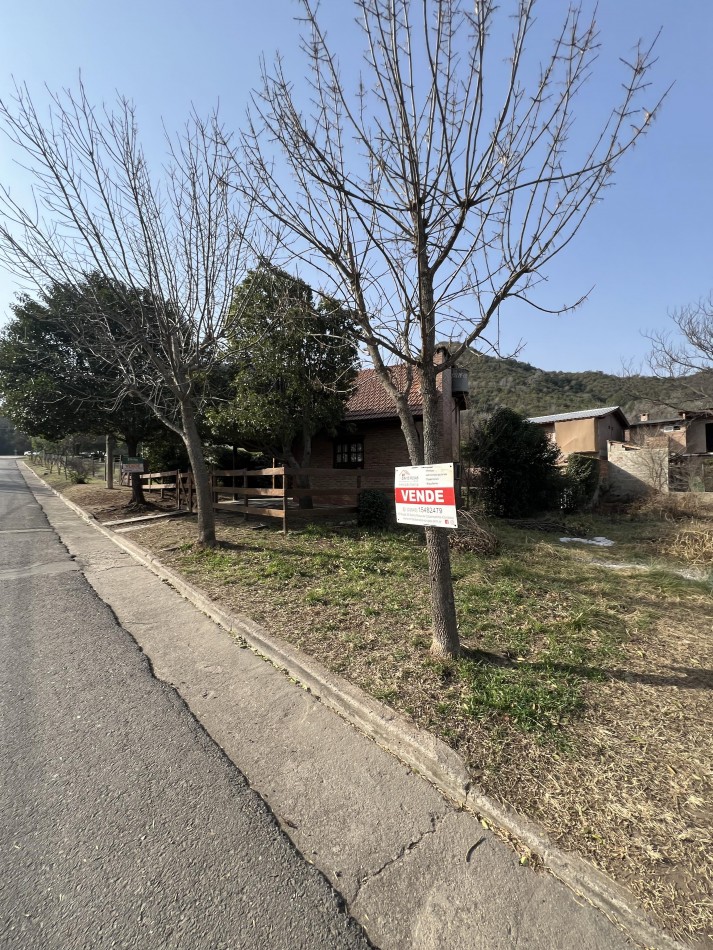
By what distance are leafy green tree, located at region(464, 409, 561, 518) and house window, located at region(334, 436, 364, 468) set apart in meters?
4.11

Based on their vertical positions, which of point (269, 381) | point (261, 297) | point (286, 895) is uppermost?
point (261, 297)

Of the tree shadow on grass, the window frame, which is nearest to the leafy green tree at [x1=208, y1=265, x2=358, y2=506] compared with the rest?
the window frame

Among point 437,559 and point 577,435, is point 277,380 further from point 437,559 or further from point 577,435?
point 577,435

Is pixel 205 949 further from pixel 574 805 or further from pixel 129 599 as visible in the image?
pixel 129 599

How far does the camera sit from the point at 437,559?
12.1 ft

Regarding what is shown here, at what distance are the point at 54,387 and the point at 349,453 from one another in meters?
9.12

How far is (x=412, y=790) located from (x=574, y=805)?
0.80 m

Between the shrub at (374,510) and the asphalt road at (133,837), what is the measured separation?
6.80 meters

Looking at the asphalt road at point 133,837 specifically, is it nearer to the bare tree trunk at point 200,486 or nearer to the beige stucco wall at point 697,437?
the bare tree trunk at point 200,486

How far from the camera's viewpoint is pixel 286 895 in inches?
75.4

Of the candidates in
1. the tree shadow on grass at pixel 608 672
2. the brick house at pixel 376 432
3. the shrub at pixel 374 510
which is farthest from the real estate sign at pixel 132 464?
the tree shadow on grass at pixel 608 672

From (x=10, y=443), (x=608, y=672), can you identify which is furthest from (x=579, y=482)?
(x=10, y=443)

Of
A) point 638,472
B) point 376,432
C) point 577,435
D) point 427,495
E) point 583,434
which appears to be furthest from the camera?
point 577,435

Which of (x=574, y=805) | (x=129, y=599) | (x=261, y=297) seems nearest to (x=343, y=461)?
(x=261, y=297)
